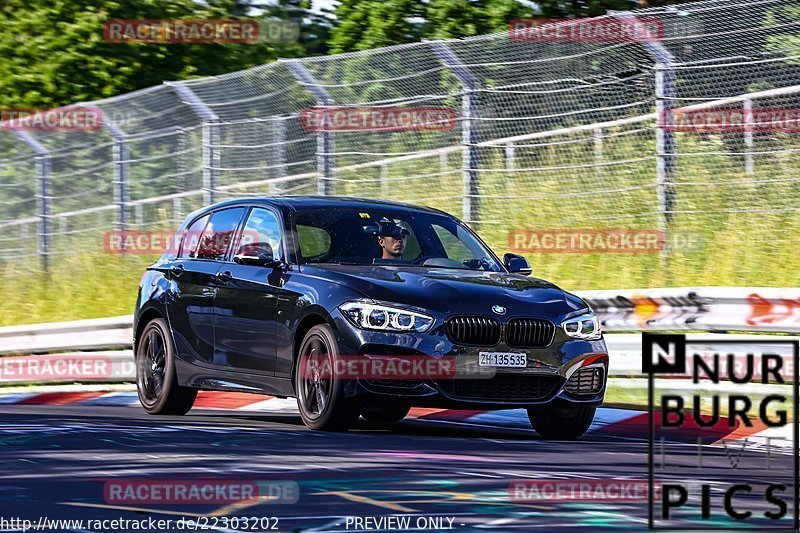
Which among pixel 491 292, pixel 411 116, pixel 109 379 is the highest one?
pixel 411 116

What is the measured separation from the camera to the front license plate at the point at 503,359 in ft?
35.3

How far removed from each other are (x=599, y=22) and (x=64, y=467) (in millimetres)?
8143

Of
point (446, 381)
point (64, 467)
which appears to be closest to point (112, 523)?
point (64, 467)

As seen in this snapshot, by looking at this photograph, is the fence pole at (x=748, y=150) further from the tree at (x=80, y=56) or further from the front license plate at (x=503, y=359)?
the tree at (x=80, y=56)

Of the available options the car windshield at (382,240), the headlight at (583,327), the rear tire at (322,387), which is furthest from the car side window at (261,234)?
the headlight at (583,327)

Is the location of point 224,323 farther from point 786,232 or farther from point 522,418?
point 786,232

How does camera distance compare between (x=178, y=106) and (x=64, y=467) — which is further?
(x=178, y=106)

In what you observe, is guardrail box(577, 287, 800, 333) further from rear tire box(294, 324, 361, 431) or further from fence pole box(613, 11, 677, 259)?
rear tire box(294, 324, 361, 431)

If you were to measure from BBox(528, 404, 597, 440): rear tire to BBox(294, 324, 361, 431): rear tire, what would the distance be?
1.33m

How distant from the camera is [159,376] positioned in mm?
13195

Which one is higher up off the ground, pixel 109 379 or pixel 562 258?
pixel 562 258

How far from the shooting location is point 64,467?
9.37m

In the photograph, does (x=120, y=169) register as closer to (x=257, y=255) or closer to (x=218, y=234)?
(x=218, y=234)

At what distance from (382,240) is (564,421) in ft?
5.79
